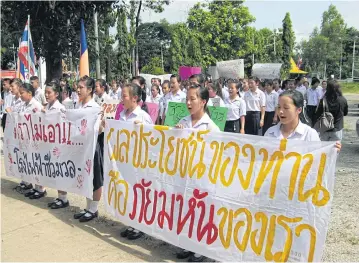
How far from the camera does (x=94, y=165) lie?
488cm

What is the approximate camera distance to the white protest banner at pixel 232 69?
24.1 m

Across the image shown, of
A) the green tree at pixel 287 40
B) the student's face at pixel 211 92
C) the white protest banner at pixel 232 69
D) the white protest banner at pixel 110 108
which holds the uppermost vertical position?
the green tree at pixel 287 40

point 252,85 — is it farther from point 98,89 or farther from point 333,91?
point 98,89

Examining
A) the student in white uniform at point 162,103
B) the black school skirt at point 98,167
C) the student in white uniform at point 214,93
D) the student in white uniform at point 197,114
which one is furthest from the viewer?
the student in white uniform at point 162,103

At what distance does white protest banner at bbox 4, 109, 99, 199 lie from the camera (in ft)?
16.2

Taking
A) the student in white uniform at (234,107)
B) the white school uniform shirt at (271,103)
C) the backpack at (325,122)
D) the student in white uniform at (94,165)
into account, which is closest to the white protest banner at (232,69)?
the white school uniform shirt at (271,103)

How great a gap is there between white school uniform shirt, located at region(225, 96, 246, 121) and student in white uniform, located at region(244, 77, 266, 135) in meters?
1.64

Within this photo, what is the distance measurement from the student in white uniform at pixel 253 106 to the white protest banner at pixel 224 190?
5.36 metres

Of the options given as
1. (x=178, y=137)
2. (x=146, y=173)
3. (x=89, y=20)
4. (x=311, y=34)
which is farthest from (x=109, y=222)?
(x=311, y=34)

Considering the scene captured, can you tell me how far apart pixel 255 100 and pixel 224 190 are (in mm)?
6014

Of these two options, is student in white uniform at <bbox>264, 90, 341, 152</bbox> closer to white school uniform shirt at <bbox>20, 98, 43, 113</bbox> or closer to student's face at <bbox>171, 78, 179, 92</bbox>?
white school uniform shirt at <bbox>20, 98, 43, 113</bbox>

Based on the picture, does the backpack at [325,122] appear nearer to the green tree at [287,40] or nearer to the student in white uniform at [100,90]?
the student in white uniform at [100,90]

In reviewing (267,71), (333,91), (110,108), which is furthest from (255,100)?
(267,71)

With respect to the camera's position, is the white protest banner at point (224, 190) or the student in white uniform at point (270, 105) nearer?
the white protest banner at point (224, 190)
